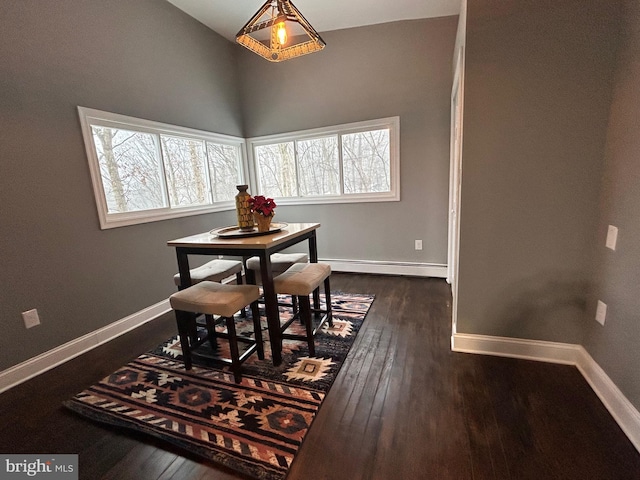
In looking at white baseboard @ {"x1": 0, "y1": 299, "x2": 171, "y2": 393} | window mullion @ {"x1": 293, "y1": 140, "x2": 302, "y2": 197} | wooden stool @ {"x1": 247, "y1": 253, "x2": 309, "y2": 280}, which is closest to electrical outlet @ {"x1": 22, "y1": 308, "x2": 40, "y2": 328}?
white baseboard @ {"x1": 0, "y1": 299, "x2": 171, "y2": 393}

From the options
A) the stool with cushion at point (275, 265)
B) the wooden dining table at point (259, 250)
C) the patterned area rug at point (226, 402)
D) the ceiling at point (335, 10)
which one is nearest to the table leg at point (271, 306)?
the wooden dining table at point (259, 250)

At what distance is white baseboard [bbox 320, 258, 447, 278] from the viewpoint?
3.63m

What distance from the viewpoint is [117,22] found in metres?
2.49

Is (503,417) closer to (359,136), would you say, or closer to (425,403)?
(425,403)

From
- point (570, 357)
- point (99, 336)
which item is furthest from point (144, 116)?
point (570, 357)

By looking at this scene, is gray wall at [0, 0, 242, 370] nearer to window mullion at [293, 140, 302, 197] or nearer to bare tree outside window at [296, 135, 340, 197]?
window mullion at [293, 140, 302, 197]

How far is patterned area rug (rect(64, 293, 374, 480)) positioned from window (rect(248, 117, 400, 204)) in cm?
215

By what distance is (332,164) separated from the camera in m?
3.93

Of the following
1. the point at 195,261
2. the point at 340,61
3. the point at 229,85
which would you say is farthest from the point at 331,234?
the point at 229,85

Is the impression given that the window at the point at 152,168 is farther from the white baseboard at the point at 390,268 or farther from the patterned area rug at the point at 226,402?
the white baseboard at the point at 390,268

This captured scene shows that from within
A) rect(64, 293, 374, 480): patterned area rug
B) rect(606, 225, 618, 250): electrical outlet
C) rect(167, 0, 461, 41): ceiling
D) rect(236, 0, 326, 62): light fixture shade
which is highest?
rect(167, 0, 461, 41): ceiling

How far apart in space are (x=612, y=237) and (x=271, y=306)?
2.00m

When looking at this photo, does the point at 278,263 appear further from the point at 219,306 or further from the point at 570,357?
the point at 570,357

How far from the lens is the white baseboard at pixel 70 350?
1935 mm
